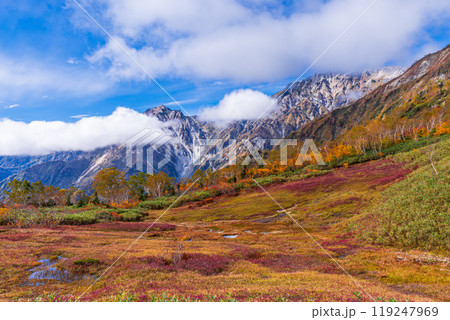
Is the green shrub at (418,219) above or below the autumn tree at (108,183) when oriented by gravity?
below

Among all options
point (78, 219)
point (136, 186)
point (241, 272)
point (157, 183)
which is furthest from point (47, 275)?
point (157, 183)

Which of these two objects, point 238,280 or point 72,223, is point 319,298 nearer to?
point 238,280

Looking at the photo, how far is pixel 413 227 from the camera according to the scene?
54.9ft

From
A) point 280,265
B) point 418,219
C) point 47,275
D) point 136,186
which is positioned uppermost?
point 136,186

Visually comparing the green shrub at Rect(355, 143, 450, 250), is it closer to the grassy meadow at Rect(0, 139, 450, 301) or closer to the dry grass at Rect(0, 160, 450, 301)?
the grassy meadow at Rect(0, 139, 450, 301)

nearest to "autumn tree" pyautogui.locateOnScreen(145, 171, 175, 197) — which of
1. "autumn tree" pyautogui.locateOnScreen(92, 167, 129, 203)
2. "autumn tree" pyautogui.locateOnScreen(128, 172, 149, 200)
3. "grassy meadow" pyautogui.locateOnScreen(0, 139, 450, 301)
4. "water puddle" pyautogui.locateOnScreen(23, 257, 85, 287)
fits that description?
"autumn tree" pyautogui.locateOnScreen(128, 172, 149, 200)

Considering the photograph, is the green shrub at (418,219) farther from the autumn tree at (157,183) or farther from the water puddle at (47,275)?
the autumn tree at (157,183)

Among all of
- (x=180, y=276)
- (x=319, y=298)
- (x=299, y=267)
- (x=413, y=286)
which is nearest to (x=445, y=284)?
(x=413, y=286)

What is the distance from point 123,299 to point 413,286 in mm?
13652

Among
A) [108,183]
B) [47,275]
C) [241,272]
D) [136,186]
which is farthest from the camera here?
[136,186]

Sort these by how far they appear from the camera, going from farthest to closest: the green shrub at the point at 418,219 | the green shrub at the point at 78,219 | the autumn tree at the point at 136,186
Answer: the autumn tree at the point at 136,186 → the green shrub at the point at 78,219 → the green shrub at the point at 418,219

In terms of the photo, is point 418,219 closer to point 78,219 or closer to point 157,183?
point 78,219

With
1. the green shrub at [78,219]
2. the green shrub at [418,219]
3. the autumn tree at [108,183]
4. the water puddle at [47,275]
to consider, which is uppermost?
the autumn tree at [108,183]

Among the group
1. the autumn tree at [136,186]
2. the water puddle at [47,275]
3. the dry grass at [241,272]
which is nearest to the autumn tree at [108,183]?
the autumn tree at [136,186]
